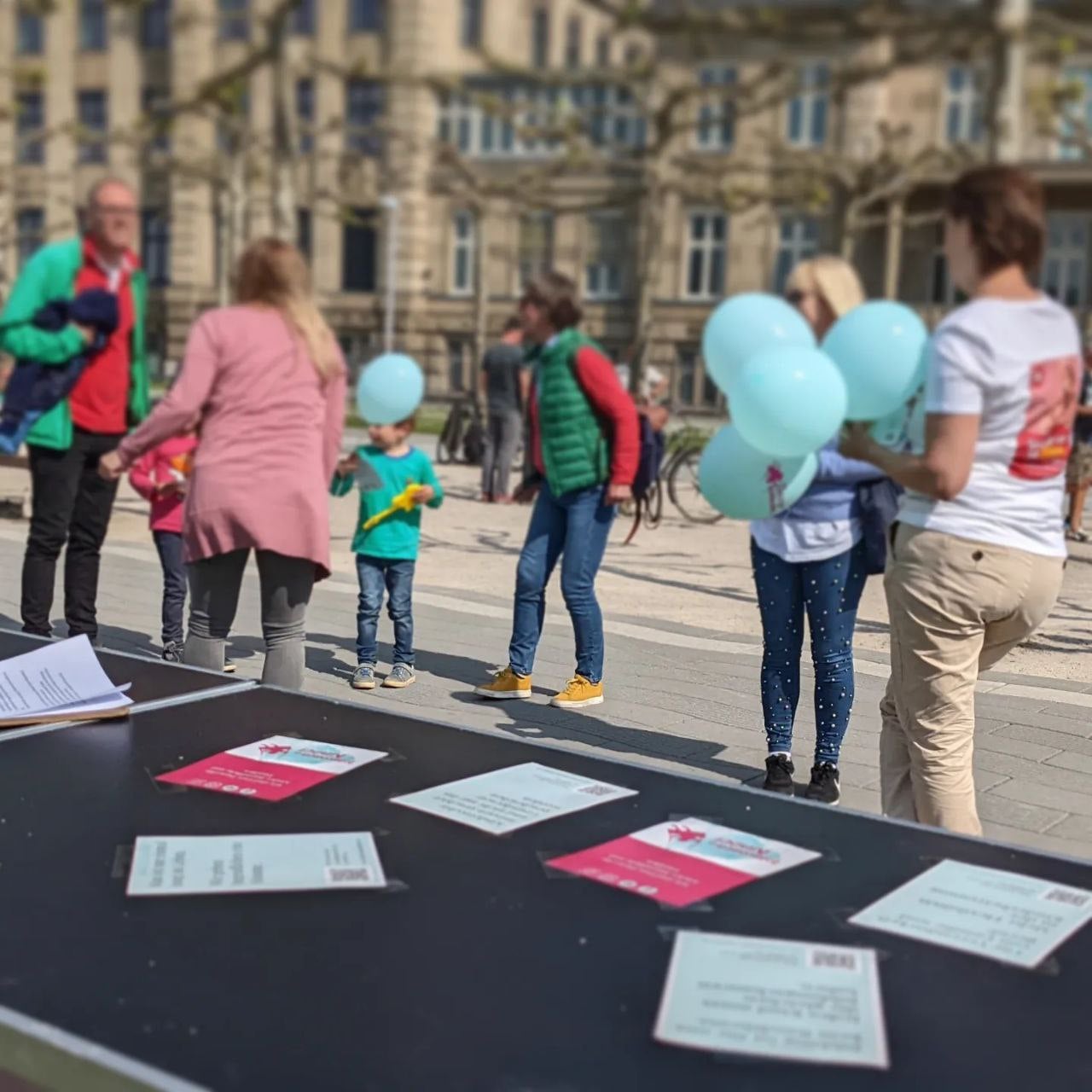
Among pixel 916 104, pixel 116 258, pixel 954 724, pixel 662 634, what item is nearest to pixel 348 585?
pixel 662 634

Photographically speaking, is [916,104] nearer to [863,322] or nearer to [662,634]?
[662,634]

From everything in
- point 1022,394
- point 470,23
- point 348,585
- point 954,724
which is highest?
point 470,23

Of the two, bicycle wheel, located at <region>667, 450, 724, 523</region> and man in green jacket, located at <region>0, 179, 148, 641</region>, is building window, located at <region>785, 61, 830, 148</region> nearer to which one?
bicycle wheel, located at <region>667, 450, 724, 523</region>

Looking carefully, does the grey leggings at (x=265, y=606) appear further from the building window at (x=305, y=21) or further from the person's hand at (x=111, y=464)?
the building window at (x=305, y=21)

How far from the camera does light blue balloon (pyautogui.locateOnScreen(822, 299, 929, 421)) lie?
301 cm

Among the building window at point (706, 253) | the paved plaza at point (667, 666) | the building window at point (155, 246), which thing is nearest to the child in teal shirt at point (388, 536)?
the paved plaza at point (667, 666)

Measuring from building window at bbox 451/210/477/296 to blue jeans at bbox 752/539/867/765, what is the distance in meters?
39.4

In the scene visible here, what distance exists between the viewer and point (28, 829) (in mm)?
2168

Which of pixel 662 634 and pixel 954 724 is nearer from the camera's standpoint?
pixel 954 724

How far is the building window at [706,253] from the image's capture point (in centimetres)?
4006

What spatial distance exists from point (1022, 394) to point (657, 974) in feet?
5.70

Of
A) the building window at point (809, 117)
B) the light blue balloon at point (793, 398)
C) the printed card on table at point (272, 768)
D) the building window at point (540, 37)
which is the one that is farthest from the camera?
the building window at point (540, 37)

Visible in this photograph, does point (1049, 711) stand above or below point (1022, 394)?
below

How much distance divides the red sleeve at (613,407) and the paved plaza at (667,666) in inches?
38.1
